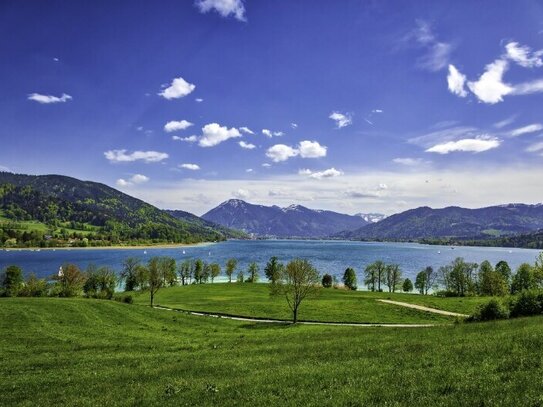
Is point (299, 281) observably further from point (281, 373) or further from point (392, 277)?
point (392, 277)

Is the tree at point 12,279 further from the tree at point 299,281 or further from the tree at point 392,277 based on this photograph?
the tree at point 392,277

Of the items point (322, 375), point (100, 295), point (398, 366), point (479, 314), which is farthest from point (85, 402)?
point (100, 295)

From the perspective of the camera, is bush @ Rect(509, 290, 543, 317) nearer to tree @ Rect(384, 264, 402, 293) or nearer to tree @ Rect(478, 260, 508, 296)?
tree @ Rect(478, 260, 508, 296)

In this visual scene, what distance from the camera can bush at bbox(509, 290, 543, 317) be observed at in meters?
37.3

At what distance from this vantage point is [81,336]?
37094 mm

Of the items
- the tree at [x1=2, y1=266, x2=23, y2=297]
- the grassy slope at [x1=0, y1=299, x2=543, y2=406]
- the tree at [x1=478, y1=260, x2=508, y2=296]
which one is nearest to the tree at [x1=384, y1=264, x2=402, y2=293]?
the tree at [x1=478, y1=260, x2=508, y2=296]

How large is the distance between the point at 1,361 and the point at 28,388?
9735 millimetres

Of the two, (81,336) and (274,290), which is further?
(274,290)

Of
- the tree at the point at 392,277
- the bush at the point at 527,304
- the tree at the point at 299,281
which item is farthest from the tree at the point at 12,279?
the tree at the point at 392,277

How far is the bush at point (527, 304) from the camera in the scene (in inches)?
1468

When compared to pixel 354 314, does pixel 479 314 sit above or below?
above

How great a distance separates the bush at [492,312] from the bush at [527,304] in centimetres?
115

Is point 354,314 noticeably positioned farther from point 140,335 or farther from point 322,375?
point 322,375

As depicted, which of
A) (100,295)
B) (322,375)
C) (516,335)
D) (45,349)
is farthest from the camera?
(100,295)
